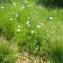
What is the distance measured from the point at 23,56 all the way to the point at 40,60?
1.12ft

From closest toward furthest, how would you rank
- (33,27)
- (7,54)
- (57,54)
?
(57,54), (7,54), (33,27)

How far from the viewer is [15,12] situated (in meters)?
6.14

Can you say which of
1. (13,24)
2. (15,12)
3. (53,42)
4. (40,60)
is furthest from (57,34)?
(15,12)

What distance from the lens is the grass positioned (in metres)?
4.93

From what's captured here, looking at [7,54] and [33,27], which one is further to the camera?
[33,27]

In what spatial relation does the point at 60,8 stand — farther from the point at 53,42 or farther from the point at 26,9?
the point at 53,42

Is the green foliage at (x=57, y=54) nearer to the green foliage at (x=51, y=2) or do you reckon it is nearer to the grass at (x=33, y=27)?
the grass at (x=33, y=27)

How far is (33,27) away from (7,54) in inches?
41.9

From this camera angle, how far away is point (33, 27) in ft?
18.2

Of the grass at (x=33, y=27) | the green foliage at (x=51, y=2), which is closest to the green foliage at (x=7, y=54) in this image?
the grass at (x=33, y=27)

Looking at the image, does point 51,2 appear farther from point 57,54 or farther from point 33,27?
point 57,54

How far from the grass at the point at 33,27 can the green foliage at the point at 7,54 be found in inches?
20.8

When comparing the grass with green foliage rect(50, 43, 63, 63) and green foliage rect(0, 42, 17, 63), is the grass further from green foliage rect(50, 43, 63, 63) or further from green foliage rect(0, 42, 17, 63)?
green foliage rect(0, 42, 17, 63)

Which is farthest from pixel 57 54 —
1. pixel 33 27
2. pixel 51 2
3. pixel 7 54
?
pixel 51 2
